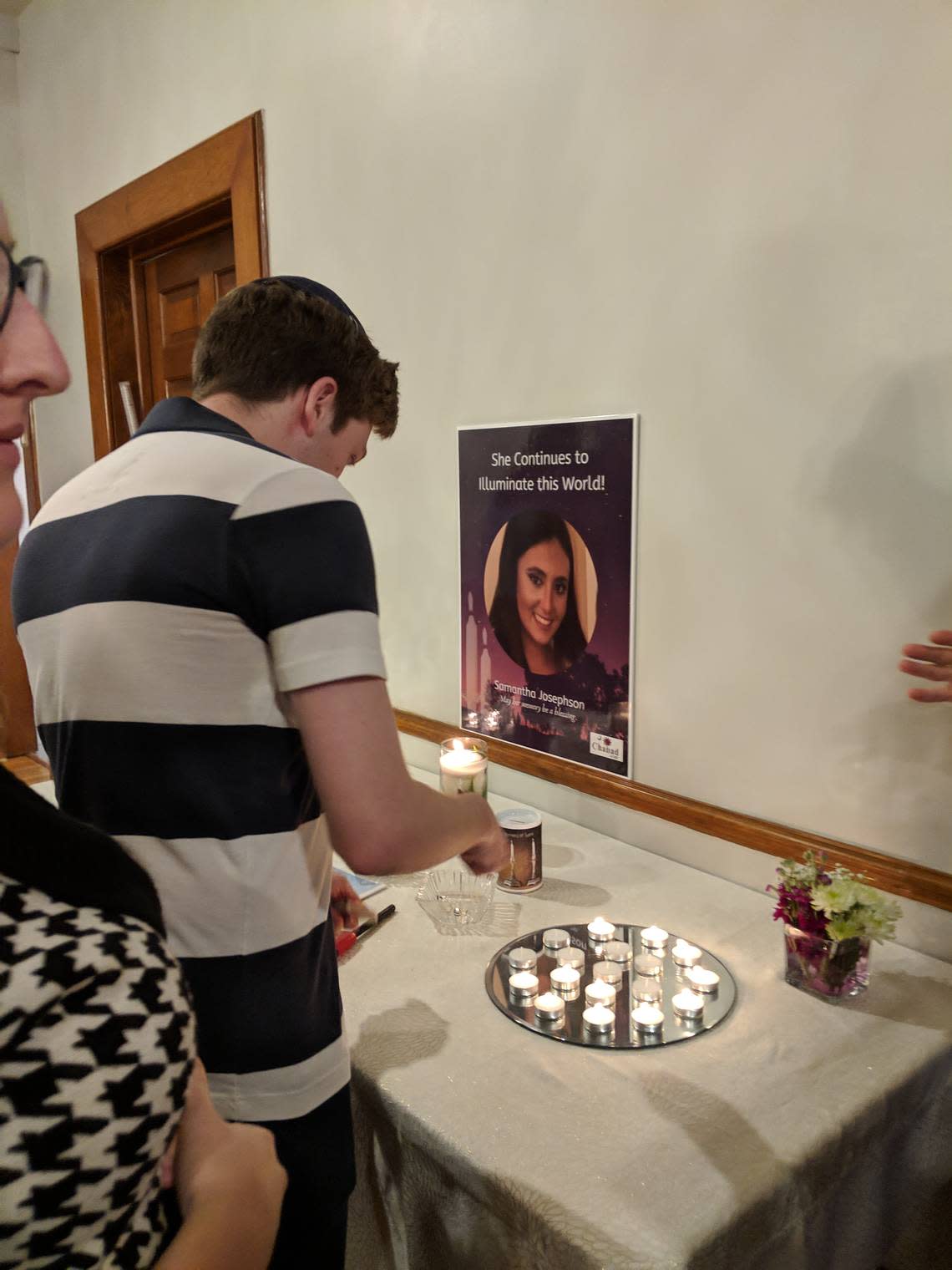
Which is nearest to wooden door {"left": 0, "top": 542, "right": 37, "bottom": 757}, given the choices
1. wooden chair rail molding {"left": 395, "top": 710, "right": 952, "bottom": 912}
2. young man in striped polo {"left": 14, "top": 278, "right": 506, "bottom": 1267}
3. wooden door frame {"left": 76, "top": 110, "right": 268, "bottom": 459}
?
wooden door frame {"left": 76, "top": 110, "right": 268, "bottom": 459}

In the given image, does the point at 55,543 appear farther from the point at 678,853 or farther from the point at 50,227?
the point at 50,227

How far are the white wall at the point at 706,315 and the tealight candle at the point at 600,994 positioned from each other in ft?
1.34

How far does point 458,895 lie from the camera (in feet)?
4.10

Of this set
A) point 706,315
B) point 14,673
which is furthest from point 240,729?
point 14,673

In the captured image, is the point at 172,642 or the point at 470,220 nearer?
the point at 172,642

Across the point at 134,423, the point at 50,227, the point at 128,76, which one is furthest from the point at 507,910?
the point at 50,227

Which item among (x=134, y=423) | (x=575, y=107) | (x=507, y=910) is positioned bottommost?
(x=507, y=910)

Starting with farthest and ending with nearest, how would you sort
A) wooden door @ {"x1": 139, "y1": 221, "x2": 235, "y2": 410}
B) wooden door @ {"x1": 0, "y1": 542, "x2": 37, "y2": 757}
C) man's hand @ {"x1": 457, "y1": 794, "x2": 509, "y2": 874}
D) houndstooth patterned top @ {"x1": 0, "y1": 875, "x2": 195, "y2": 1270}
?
wooden door @ {"x1": 0, "y1": 542, "x2": 37, "y2": 757} → wooden door @ {"x1": 139, "y1": 221, "x2": 235, "y2": 410} → man's hand @ {"x1": 457, "y1": 794, "x2": 509, "y2": 874} → houndstooth patterned top @ {"x1": 0, "y1": 875, "x2": 195, "y2": 1270}

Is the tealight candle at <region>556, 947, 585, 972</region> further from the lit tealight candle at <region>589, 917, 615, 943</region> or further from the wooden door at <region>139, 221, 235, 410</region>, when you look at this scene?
the wooden door at <region>139, 221, 235, 410</region>

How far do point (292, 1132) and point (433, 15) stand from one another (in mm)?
1840

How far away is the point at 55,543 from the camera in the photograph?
81 cm

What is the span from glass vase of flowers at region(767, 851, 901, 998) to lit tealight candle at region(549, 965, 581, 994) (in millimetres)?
255

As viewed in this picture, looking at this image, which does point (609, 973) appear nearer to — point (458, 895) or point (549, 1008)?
point (549, 1008)

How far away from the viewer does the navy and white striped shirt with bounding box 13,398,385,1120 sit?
0.72 m
